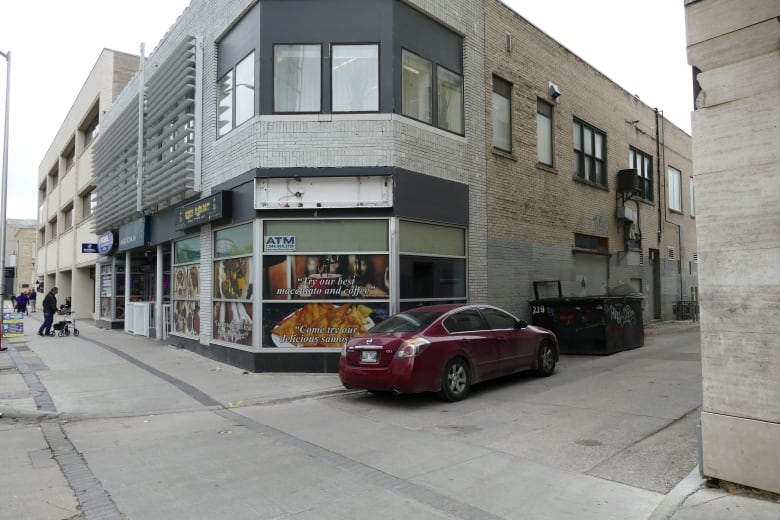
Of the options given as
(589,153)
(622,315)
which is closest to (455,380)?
(622,315)

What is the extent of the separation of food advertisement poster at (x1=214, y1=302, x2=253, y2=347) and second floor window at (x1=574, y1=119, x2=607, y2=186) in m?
11.9

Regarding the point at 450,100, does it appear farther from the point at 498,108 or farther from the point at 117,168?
the point at 117,168

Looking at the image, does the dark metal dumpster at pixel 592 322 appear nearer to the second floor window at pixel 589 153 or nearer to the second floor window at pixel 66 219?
the second floor window at pixel 589 153

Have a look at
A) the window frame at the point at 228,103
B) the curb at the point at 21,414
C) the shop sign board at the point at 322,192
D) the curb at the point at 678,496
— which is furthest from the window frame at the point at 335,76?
the curb at the point at 678,496

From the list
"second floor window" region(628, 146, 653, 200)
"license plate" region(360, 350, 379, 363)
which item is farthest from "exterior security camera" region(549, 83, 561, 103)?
"license plate" region(360, 350, 379, 363)

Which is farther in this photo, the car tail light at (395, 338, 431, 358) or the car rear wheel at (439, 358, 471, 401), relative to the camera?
the car rear wheel at (439, 358, 471, 401)

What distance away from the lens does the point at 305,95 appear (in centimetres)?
1165

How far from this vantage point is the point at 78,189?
29.8 metres

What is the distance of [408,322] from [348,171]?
3.90 m

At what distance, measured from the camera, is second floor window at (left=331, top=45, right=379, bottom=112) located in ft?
38.0

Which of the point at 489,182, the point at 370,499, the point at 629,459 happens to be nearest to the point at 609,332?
the point at 489,182

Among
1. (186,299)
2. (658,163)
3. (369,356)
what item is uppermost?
(658,163)

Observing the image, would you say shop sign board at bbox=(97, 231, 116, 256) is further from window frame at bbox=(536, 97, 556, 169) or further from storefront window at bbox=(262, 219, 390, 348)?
window frame at bbox=(536, 97, 556, 169)

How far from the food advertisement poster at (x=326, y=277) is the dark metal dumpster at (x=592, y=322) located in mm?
5346
